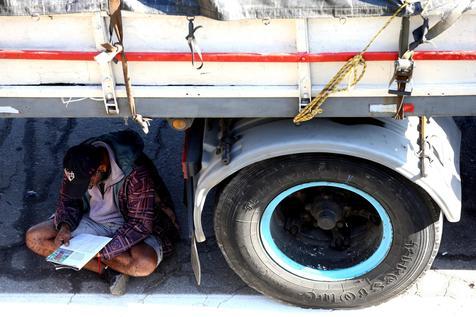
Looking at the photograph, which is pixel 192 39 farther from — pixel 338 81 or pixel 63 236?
pixel 63 236

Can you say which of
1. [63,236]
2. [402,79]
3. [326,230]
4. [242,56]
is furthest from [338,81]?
[63,236]

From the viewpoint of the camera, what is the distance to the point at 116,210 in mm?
4531

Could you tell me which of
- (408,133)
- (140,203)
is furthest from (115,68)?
(408,133)

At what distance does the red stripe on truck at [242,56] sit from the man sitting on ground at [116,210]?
3.06ft

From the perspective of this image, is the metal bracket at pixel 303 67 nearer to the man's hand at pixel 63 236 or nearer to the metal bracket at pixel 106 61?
the metal bracket at pixel 106 61

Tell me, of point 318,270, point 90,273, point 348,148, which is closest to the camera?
point 348,148

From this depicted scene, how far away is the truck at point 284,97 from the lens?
3174 millimetres

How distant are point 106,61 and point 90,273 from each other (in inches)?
65.9

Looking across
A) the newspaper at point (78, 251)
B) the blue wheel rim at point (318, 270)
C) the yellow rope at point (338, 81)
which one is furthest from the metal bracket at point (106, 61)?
the newspaper at point (78, 251)

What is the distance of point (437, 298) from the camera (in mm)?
4168

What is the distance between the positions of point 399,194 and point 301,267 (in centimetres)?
71

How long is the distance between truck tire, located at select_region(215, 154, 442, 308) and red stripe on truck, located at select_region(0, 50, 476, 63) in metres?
0.57

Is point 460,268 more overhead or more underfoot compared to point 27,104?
more underfoot

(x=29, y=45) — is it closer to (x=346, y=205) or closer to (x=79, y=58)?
(x=79, y=58)
